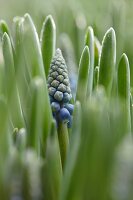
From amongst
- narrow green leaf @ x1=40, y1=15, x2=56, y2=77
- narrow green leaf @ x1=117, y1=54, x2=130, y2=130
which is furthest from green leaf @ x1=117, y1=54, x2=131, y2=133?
narrow green leaf @ x1=40, y1=15, x2=56, y2=77

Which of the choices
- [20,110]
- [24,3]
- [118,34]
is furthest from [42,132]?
[24,3]

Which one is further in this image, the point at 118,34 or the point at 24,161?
the point at 118,34

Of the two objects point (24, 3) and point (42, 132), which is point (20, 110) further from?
point (24, 3)

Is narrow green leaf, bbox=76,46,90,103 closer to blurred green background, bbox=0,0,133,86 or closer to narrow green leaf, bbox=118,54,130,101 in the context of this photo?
narrow green leaf, bbox=118,54,130,101

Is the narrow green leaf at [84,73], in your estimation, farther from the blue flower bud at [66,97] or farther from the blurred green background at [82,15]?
the blurred green background at [82,15]

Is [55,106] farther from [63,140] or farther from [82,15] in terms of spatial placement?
[82,15]

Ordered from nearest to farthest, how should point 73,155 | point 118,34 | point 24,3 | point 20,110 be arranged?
point 73,155 → point 20,110 → point 118,34 → point 24,3
